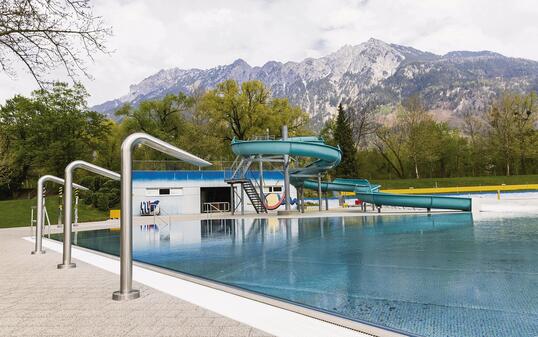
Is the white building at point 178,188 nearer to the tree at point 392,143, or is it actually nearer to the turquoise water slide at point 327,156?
the turquoise water slide at point 327,156

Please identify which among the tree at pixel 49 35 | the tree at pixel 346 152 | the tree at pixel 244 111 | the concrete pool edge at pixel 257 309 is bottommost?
the concrete pool edge at pixel 257 309

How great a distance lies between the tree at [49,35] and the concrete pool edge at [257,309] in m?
4.77

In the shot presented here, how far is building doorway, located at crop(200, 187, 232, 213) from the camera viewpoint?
31125 mm

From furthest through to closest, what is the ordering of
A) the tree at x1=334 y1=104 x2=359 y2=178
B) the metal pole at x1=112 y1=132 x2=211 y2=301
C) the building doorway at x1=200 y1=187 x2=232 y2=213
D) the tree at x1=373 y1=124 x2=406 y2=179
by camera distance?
1. the tree at x1=373 y1=124 x2=406 y2=179
2. the tree at x1=334 y1=104 x2=359 y2=178
3. the building doorway at x1=200 y1=187 x2=232 y2=213
4. the metal pole at x1=112 y1=132 x2=211 y2=301

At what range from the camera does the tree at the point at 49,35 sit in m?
6.61

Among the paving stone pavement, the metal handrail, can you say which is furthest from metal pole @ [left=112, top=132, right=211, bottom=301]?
the metal handrail

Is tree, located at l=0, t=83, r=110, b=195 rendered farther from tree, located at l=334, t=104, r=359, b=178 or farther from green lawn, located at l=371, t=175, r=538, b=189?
green lawn, located at l=371, t=175, r=538, b=189

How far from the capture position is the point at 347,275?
5945 mm

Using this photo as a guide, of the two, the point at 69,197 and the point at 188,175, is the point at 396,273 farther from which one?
the point at 188,175

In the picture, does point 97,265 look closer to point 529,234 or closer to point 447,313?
point 447,313

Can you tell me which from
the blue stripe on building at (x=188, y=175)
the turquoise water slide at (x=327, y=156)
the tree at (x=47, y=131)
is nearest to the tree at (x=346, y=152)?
the blue stripe on building at (x=188, y=175)

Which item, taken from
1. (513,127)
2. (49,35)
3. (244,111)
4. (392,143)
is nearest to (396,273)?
(49,35)

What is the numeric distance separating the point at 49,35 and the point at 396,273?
7983mm

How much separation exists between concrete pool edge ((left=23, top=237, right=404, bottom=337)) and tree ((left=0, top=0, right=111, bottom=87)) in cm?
477
